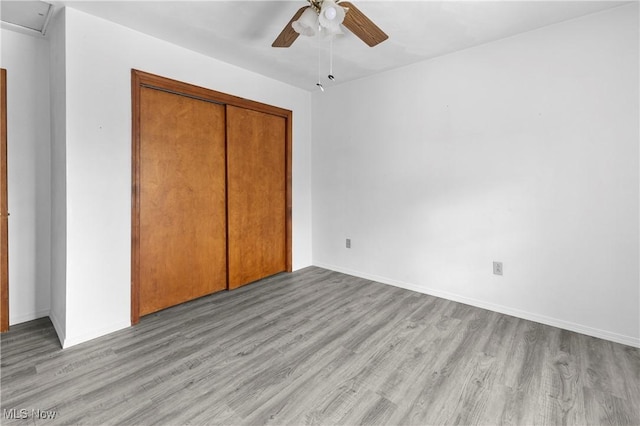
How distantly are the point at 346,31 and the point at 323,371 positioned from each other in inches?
98.6

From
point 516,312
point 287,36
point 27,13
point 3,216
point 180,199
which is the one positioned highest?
point 27,13

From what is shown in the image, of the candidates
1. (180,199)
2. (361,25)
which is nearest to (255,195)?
(180,199)

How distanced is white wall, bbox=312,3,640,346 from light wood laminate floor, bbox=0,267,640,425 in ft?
1.15

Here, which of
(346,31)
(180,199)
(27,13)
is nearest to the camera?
(27,13)

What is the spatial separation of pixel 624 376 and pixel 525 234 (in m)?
1.11

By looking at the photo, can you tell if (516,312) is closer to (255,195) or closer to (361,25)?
(361,25)

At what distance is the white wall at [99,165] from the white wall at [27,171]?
2.19 feet

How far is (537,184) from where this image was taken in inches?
99.0

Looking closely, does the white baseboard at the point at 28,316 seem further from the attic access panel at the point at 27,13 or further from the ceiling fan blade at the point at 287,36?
the ceiling fan blade at the point at 287,36

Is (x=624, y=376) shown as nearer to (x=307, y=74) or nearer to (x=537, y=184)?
(x=537, y=184)

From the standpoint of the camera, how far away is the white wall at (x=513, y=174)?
2.21 m

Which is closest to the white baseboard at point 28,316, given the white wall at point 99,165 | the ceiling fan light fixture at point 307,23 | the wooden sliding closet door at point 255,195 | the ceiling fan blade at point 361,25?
the white wall at point 99,165

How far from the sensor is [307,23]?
1.78 meters

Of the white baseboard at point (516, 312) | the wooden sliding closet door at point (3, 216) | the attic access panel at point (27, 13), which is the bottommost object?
the white baseboard at point (516, 312)
